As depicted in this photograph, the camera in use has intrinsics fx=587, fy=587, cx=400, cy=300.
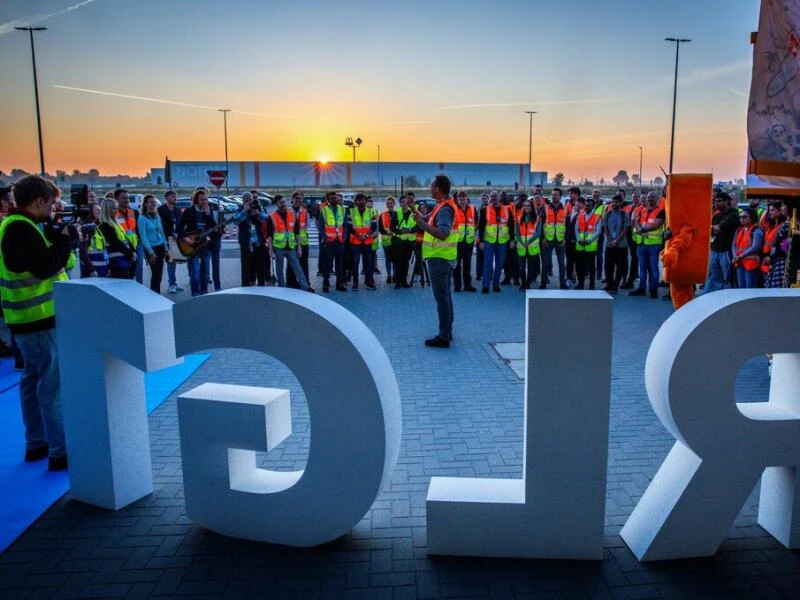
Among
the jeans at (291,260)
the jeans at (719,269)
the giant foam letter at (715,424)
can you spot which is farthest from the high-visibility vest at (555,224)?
the giant foam letter at (715,424)

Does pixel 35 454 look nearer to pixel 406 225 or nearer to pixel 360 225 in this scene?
pixel 360 225

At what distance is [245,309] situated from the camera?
3252 mm

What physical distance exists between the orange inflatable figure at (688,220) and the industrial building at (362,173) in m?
71.3

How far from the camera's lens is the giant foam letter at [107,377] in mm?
3480

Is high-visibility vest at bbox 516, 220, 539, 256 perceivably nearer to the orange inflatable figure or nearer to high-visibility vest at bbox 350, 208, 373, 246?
high-visibility vest at bbox 350, 208, 373, 246

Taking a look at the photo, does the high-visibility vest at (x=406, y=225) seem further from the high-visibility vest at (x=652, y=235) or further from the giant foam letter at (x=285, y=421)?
the giant foam letter at (x=285, y=421)

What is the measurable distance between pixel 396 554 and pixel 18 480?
9.17 feet

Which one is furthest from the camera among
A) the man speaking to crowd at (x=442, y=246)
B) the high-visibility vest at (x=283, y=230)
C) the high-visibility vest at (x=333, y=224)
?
the high-visibility vest at (x=333, y=224)

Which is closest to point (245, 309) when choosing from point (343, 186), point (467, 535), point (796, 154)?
point (467, 535)

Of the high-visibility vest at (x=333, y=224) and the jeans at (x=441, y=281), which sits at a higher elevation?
the high-visibility vest at (x=333, y=224)

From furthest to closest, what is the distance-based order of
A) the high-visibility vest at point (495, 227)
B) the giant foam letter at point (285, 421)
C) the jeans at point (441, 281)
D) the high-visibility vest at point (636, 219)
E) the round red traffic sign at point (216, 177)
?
the round red traffic sign at point (216, 177) < the high-visibility vest at point (495, 227) < the high-visibility vest at point (636, 219) < the jeans at point (441, 281) < the giant foam letter at point (285, 421)

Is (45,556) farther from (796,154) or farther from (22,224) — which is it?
(796,154)

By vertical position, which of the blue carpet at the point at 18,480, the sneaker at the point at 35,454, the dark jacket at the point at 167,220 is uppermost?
the dark jacket at the point at 167,220

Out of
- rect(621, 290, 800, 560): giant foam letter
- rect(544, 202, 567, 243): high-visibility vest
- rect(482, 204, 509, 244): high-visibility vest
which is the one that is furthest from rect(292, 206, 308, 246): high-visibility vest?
rect(621, 290, 800, 560): giant foam letter
